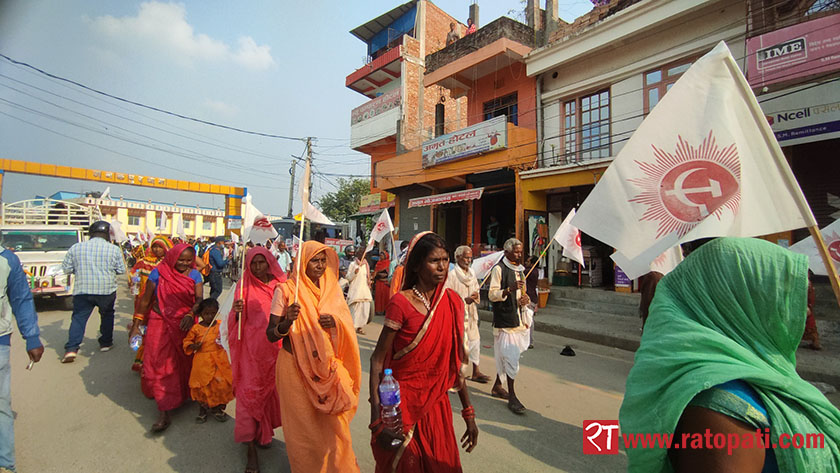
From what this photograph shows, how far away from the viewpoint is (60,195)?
35.8m

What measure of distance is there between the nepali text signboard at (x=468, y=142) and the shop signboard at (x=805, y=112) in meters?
6.14

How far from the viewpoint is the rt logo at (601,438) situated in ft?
10.1

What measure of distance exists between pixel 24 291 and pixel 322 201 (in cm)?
3061

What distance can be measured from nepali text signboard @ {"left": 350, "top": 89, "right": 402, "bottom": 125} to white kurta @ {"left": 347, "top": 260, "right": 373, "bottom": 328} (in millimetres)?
15042

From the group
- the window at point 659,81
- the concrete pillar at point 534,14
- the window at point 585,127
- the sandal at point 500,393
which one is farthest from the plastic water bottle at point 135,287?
the concrete pillar at point 534,14

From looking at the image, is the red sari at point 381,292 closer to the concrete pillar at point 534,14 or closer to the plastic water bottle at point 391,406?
the plastic water bottle at point 391,406

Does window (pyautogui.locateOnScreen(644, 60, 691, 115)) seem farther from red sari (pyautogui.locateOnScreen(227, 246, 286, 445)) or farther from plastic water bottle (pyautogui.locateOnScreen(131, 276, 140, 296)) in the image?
plastic water bottle (pyautogui.locateOnScreen(131, 276, 140, 296))

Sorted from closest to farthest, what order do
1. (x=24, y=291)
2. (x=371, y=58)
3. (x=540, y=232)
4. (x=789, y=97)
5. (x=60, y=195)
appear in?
(x=24, y=291)
(x=789, y=97)
(x=540, y=232)
(x=371, y=58)
(x=60, y=195)

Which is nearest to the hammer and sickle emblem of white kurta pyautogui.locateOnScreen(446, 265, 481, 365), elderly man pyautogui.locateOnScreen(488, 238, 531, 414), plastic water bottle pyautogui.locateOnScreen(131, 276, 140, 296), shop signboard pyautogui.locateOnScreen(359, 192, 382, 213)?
elderly man pyautogui.locateOnScreen(488, 238, 531, 414)

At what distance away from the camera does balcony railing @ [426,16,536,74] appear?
12.0m

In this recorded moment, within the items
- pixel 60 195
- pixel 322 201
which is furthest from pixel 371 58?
pixel 60 195

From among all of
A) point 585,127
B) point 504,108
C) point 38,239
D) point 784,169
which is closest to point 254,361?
point 784,169

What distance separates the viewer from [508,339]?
13.8ft

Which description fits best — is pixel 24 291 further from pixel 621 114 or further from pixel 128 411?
pixel 621 114
